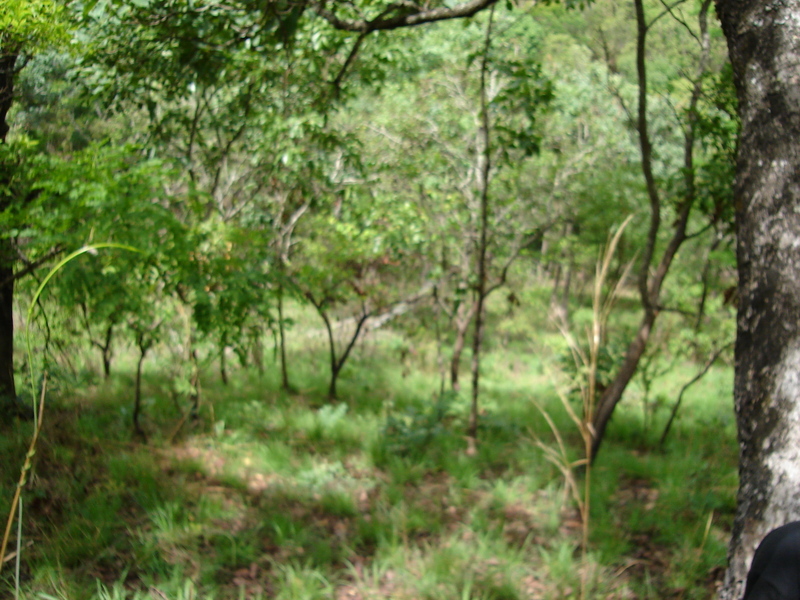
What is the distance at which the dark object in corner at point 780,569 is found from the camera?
4.13ft

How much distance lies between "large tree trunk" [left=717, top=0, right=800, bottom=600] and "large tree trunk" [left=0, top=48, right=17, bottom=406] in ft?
11.0

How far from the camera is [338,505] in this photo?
3.84 m

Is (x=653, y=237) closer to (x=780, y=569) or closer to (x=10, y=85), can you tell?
(x=780, y=569)

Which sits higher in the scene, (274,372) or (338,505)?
(274,372)

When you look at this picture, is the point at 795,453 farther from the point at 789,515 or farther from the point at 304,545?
the point at 304,545

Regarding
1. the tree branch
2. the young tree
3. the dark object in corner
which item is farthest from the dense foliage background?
the dark object in corner

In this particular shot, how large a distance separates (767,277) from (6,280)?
146 inches

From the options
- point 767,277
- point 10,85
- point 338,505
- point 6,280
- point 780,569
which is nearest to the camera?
point 780,569

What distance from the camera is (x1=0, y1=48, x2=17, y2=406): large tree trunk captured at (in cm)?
296

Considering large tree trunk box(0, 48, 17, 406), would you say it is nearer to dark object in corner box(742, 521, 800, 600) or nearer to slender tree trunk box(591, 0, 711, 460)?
dark object in corner box(742, 521, 800, 600)

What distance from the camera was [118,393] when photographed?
5.13 m

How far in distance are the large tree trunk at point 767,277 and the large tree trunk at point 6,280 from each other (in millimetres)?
3345

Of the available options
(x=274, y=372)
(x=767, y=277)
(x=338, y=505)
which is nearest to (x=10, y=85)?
(x=338, y=505)

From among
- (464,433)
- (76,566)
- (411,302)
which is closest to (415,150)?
(411,302)
